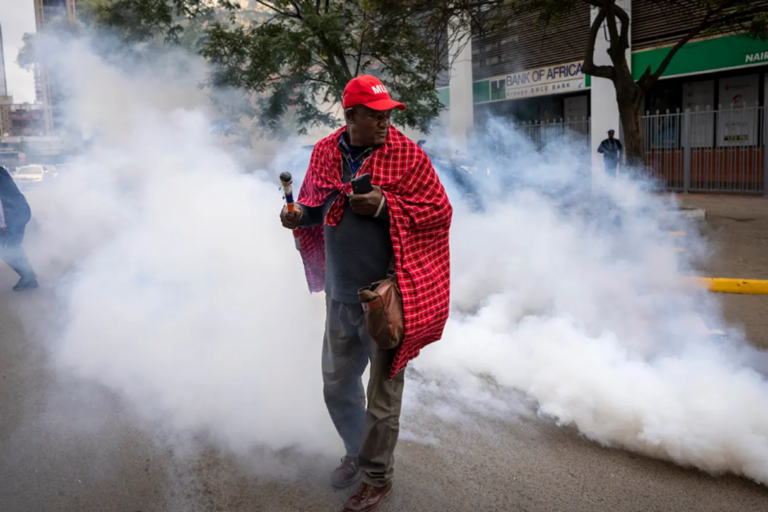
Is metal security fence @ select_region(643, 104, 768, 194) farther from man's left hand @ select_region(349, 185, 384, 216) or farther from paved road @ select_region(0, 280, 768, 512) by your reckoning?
man's left hand @ select_region(349, 185, 384, 216)

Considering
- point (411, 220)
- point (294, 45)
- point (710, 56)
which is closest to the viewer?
point (411, 220)

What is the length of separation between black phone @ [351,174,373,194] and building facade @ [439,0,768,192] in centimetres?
1061

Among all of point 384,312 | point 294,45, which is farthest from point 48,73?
point 384,312

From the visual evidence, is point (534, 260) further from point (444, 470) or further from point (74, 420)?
point (74, 420)

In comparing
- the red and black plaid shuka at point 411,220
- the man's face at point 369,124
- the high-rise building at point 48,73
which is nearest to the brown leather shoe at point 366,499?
the red and black plaid shuka at point 411,220

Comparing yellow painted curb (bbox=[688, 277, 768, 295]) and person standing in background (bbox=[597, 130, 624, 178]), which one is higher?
person standing in background (bbox=[597, 130, 624, 178])

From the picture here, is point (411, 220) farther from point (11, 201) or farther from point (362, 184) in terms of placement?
point (11, 201)

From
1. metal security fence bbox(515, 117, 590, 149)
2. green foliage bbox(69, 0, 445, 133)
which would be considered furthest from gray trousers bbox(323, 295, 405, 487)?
metal security fence bbox(515, 117, 590, 149)

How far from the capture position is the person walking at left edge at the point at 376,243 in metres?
2.52

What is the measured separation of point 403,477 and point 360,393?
0.41 metres

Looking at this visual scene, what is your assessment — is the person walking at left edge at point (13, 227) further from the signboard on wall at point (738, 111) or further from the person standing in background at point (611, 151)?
the signboard on wall at point (738, 111)

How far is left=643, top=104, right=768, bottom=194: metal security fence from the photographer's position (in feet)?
45.1

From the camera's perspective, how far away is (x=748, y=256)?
7.92 meters

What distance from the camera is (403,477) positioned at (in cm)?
294
